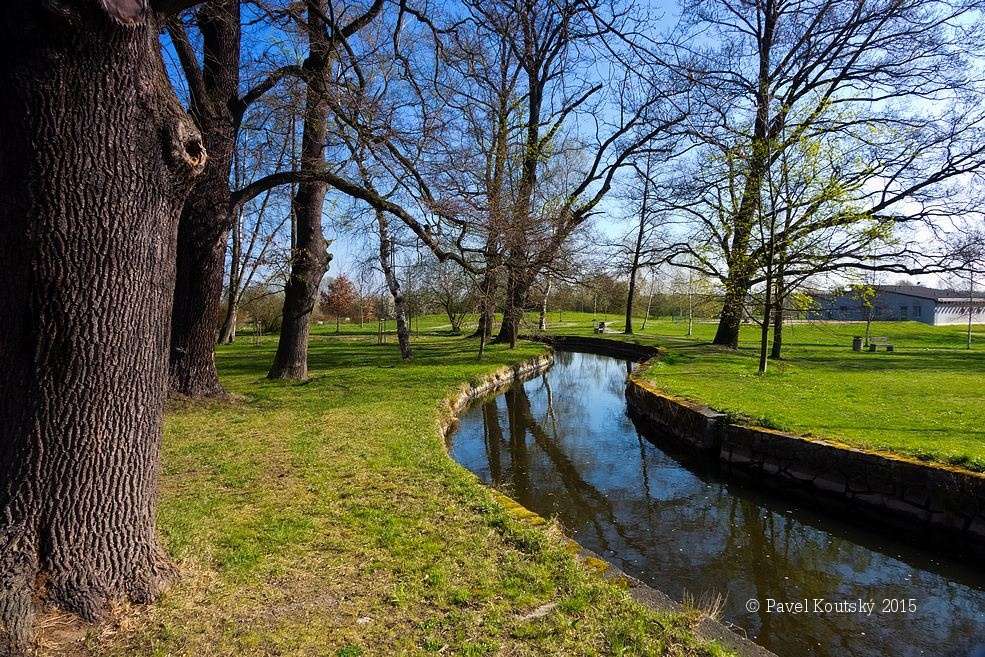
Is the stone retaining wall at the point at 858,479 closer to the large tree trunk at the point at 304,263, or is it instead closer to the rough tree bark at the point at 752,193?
the rough tree bark at the point at 752,193

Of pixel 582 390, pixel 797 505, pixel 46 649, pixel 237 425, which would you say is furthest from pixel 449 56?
pixel 582 390

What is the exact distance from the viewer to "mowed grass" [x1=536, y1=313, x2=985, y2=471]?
623 centimetres

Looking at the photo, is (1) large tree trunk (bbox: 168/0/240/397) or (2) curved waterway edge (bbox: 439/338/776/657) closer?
(2) curved waterway edge (bbox: 439/338/776/657)

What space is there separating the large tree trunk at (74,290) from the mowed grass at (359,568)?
469 mm

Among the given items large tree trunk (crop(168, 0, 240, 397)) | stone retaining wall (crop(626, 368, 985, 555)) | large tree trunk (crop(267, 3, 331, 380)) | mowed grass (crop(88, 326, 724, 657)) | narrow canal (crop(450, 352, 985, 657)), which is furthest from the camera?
large tree trunk (crop(267, 3, 331, 380))

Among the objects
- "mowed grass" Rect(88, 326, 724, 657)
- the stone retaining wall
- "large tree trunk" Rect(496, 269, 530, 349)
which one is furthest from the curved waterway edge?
the stone retaining wall

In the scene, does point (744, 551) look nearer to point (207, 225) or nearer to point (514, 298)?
point (207, 225)

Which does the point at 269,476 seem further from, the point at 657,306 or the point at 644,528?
the point at 657,306

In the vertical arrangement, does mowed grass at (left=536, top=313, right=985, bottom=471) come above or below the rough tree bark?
below

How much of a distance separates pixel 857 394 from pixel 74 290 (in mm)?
11030

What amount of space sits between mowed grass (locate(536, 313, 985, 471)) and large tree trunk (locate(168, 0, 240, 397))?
8.26 metres

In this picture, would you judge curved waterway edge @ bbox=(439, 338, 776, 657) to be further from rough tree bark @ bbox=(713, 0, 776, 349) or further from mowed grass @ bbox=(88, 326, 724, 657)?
rough tree bark @ bbox=(713, 0, 776, 349)

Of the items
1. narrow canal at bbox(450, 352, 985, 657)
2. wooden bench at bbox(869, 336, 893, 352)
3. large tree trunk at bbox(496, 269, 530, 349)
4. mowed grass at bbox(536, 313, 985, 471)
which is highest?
large tree trunk at bbox(496, 269, 530, 349)

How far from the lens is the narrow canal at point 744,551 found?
147 inches
